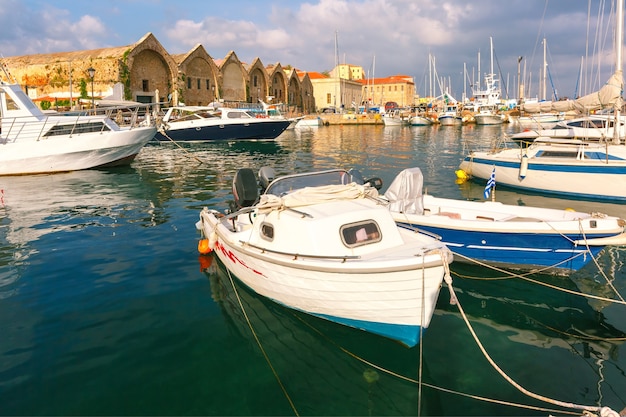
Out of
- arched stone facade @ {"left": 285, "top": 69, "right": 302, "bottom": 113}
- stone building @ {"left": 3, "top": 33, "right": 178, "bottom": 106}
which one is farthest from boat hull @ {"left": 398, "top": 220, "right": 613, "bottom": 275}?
arched stone facade @ {"left": 285, "top": 69, "right": 302, "bottom": 113}

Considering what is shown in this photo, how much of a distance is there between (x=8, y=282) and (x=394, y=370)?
796 centimetres

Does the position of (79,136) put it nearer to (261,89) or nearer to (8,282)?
(8,282)

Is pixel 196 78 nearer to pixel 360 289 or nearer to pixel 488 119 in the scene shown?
pixel 488 119

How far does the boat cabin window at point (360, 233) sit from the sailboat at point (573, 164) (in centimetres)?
1140

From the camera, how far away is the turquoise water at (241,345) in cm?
547

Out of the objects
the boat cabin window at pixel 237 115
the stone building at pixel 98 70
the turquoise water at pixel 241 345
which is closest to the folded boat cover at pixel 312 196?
the turquoise water at pixel 241 345

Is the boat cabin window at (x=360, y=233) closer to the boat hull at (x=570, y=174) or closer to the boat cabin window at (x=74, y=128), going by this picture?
the boat hull at (x=570, y=174)

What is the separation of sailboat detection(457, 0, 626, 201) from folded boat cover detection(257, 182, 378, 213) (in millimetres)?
10648

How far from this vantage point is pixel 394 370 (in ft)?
19.8

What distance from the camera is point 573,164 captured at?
15.9m

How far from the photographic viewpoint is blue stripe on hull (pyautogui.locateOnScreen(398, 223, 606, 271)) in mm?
8570

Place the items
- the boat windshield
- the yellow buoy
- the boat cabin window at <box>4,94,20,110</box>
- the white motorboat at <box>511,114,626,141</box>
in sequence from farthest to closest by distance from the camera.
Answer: the boat cabin window at <box>4,94,20,110</box> → the yellow buoy → the white motorboat at <box>511,114,626,141</box> → the boat windshield

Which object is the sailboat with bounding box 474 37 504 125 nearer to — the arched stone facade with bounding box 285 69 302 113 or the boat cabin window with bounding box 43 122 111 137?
the arched stone facade with bounding box 285 69 302 113

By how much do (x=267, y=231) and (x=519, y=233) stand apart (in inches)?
199
